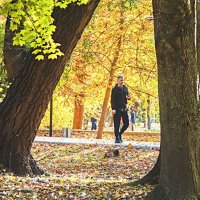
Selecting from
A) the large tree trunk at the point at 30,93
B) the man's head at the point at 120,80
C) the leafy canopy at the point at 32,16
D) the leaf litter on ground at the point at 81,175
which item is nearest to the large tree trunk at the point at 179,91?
the leaf litter on ground at the point at 81,175

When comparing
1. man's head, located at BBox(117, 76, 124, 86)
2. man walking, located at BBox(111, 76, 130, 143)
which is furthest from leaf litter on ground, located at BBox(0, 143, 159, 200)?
man's head, located at BBox(117, 76, 124, 86)

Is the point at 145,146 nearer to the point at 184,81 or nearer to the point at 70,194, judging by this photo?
the point at 70,194

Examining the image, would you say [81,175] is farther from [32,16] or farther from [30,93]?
[32,16]

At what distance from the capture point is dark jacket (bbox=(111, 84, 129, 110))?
13477 millimetres

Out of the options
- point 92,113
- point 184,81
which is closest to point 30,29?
point 184,81

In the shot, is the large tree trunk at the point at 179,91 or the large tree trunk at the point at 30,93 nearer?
the large tree trunk at the point at 179,91

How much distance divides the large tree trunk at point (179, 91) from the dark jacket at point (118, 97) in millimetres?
8215

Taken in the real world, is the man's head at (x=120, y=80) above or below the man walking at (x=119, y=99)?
above

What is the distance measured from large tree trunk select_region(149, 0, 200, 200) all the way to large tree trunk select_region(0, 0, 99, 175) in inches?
125

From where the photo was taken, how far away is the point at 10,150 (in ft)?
28.7

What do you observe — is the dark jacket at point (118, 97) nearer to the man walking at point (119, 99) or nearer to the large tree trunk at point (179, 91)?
the man walking at point (119, 99)

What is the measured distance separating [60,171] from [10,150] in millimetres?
2084

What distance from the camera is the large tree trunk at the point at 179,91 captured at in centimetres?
505

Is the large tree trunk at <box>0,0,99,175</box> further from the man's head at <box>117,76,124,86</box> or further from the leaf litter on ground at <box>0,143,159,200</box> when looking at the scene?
the man's head at <box>117,76,124,86</box>
